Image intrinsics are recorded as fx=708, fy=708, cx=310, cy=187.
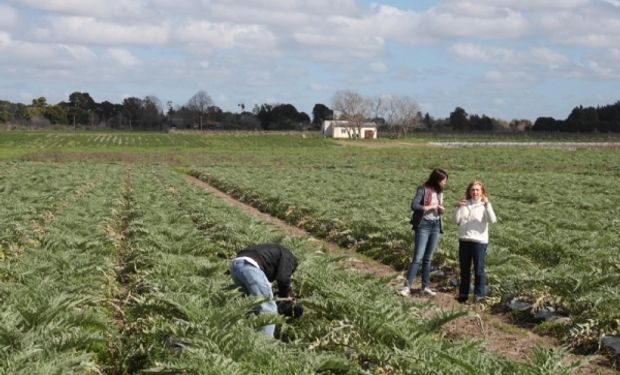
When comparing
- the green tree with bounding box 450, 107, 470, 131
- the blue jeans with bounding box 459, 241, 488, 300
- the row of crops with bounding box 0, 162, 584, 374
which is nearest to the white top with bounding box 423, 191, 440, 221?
the blue jeans with bounding box 459, 241, 488, 300

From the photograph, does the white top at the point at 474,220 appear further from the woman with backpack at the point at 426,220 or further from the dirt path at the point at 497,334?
the dirt path at the point at 497,334

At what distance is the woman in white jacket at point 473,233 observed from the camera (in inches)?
437

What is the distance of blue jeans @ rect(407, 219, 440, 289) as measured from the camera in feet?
37.7

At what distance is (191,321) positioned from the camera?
722cm

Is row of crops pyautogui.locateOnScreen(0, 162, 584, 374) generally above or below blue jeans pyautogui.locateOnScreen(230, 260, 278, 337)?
below

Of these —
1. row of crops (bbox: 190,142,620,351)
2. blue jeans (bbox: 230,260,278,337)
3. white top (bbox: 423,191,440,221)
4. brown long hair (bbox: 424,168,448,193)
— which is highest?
brown long hair (bbox: 424,168,448,193)

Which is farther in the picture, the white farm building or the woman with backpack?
the white farm building

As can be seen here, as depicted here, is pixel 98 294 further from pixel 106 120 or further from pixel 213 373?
pixel 106 120

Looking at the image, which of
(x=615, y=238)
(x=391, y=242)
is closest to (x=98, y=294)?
(x=391, y=242)

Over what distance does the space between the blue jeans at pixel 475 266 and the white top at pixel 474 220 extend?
11 centimetres

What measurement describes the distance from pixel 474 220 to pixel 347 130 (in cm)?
13971

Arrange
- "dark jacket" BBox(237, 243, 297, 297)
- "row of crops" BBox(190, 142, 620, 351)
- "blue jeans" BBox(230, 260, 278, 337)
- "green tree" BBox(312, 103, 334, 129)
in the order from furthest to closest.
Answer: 1. "green tree" BBox(312, 103, 334, 129)
2. "row of crops" BBox(190, 142, 620, 351)
3. "dark jacket" BBox(237, 243, 297, 297)
4. "blue jeans" BBox(230, 260, 278, 337)

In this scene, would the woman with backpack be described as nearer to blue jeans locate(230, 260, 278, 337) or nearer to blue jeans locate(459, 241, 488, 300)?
blue jeans locate(459, 241, 488, 300)

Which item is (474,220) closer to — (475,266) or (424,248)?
(475,266)
